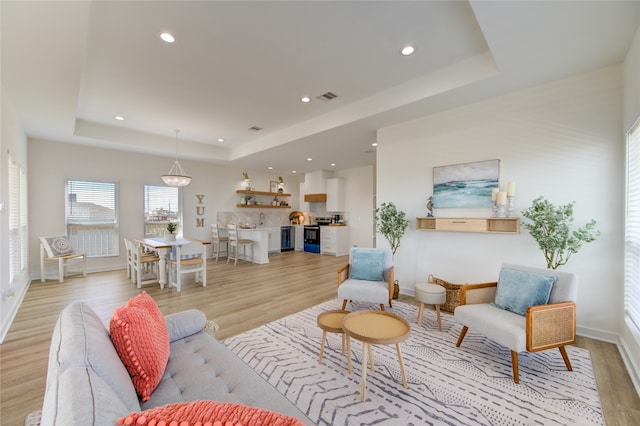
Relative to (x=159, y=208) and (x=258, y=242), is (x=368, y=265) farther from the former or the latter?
(x=159, y=208)

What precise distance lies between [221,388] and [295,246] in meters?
8.03

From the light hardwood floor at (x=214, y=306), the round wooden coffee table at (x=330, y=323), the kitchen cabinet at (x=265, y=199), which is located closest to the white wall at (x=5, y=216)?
the light hardwood floor at (x=214, y=306)

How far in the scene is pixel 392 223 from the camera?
4.02m

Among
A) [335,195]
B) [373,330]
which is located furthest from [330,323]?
[335,195]

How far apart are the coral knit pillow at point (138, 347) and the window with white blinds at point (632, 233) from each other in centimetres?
357

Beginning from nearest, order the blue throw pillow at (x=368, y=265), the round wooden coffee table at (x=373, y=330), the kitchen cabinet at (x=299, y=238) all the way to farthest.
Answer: the round wooden coffee table at (x=373, y=330) → the blue throw pillow at (x=368, y=265) → the kitchen cabinet at (x=299, y=238)

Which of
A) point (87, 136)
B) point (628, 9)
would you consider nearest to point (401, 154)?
point (628, 9)

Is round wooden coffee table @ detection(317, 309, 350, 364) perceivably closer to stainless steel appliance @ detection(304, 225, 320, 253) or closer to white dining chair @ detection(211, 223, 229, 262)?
white dining chair @ detection(211, 223, 229, 262)

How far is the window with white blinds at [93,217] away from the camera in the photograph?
5488mm

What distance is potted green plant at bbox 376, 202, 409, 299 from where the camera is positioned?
3949 millimetres

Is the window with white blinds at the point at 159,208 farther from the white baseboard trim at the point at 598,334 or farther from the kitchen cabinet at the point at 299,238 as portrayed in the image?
the white baseboard trim at the point at 598,334

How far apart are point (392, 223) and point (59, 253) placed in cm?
617

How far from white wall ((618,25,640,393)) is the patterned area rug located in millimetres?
275

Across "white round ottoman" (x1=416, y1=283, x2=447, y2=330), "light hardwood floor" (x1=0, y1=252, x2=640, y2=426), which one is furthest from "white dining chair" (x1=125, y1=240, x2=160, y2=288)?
"white round ottoman" (x1=416, y1=283, x2=447, y2=330)
